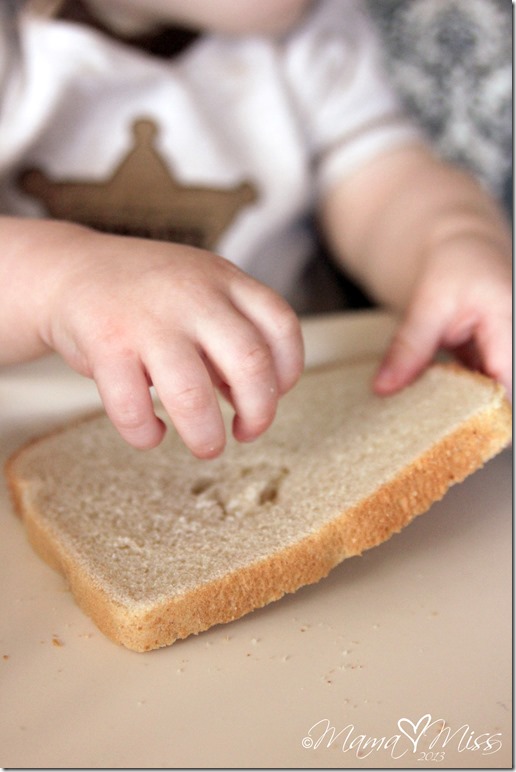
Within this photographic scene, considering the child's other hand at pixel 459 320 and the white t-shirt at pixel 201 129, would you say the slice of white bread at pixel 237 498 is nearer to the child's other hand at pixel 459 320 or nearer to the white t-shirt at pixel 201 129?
the child's other hand at pixel 459 320

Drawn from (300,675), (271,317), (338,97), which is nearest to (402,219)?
(338,97)

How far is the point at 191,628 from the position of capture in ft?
1.86

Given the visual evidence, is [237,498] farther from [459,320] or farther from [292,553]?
[459,320]

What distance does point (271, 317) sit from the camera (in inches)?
23.4

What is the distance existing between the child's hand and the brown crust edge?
10cm

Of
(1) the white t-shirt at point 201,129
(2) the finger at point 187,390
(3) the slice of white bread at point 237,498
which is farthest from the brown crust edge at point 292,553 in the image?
(1) the white t-shirt at point 201,129

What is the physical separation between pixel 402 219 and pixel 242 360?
598 millimetres

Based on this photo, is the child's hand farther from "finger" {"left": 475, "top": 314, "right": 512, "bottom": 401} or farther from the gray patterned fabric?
the gray patterned fabric

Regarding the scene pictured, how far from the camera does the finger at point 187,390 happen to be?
21.9 inches

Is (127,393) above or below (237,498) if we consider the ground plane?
above

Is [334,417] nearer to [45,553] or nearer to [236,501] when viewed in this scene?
[236,501]

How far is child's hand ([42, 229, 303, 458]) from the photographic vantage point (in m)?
0.56

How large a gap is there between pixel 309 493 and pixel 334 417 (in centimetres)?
14

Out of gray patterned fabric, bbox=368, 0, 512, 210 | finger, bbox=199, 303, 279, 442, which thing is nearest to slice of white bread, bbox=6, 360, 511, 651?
finger, bbox=199, 303, 279, 442
